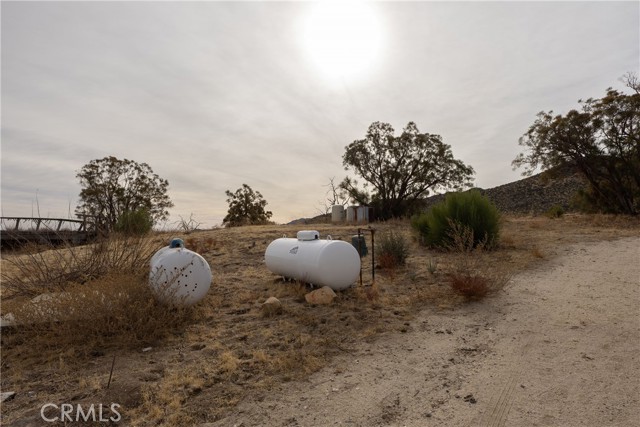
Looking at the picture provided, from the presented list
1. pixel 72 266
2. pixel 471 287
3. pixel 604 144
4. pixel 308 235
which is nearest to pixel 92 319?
pixel 72 266

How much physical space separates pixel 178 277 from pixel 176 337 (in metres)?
1.07

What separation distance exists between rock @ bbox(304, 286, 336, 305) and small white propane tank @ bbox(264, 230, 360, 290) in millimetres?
293

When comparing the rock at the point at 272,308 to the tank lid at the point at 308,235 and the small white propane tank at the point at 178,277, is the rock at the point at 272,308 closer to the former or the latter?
the small white propane tank at the point at 178,277

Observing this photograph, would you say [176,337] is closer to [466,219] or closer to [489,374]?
[489,374]

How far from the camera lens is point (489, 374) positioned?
4105 millimetres

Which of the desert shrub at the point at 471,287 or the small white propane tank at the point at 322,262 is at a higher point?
the small white propane tank at the point at 322,262

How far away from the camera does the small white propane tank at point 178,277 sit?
5.94 meters

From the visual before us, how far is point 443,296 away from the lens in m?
7.02

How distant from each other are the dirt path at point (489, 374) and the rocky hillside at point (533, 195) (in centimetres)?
2418

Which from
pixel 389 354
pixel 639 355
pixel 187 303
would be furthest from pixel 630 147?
pixel 187 303

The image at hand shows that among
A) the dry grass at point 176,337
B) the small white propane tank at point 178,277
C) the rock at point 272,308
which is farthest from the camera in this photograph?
the rock at point 272,308

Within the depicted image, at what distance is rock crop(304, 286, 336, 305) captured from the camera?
6734 mm

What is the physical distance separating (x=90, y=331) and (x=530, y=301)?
6.99 meters

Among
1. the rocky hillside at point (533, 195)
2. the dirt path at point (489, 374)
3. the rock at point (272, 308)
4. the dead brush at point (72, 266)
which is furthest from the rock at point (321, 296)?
the rocky hillside at point (533, 195)
